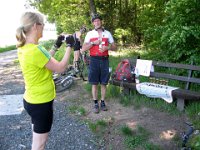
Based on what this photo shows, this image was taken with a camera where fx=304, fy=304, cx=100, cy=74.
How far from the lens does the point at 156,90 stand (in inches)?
241

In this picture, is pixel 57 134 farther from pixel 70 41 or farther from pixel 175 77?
pixel 175 77

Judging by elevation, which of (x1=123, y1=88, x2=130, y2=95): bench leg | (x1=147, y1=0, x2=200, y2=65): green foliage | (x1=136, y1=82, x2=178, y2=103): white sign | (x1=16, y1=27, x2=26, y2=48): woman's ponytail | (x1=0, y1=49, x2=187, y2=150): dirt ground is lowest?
(x1=0, y1=49, x2=187, y2=150): dirt ground

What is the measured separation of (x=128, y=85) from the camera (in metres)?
6.64

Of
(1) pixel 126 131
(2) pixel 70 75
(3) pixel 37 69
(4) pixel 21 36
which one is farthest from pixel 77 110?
(4) pixel 21 36

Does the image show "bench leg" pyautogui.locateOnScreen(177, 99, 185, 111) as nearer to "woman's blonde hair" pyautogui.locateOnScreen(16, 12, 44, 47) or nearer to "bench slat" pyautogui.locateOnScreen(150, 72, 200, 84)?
"bench slat" pyautogui.locateOnScreen(150, 72, 200, 84)

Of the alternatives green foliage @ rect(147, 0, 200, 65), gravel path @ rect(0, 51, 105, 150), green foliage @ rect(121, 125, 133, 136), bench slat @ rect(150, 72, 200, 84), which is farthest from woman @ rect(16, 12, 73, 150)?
green foliage @ rect(147, 0, 200, 65)

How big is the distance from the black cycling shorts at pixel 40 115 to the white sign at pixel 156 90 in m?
3.14

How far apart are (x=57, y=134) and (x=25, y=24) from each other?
2.75 meters

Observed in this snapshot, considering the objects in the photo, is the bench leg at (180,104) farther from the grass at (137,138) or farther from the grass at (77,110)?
the grass at (77,110)

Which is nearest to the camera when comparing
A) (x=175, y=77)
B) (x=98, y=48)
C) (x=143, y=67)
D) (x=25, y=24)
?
(x=25, y=24)

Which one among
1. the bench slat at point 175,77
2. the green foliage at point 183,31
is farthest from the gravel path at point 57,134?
the green foliage at point 183,31

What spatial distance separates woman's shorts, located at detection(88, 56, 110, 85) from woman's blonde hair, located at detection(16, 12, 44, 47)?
2.83 meters

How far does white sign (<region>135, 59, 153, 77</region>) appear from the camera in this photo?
6688mm

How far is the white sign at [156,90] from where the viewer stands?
5961 mm
